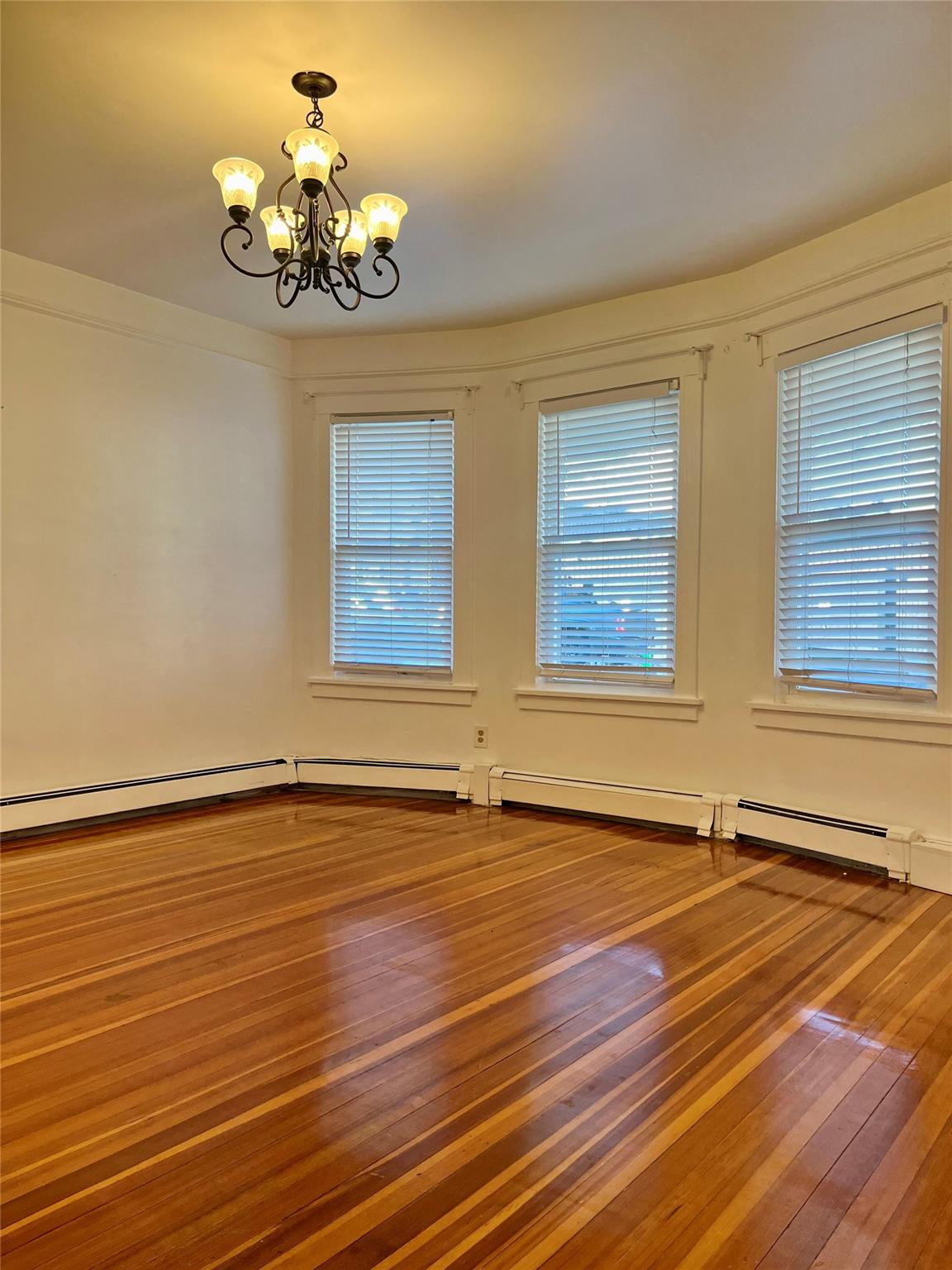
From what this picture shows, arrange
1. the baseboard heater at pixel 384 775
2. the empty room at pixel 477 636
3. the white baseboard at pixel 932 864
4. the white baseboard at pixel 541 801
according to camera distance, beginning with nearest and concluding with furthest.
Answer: the empty room at pixel 477 636, the white baseboard at pixel 932 864, the white baseboard at pixel 541 801, the baseboard heater at pixel 384 775

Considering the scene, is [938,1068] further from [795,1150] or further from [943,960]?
[943,960]

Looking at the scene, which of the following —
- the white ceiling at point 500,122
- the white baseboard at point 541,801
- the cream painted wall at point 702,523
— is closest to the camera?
the white ceiling at point 500,122

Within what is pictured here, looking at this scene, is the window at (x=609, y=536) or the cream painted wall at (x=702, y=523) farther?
the window at (x=609, y=536)

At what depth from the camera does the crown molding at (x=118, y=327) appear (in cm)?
436

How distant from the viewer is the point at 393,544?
5602 mm

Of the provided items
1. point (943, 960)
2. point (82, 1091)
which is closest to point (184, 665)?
point (82, 1091)

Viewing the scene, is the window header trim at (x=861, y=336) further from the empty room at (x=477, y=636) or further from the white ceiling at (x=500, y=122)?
the white ceiling at (x=500, y=122)

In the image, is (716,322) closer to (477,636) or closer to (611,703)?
(611,703)

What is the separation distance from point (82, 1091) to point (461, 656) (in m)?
3.67

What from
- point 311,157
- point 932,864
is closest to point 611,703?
point 932,864

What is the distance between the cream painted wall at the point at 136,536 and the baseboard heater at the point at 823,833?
3.01m

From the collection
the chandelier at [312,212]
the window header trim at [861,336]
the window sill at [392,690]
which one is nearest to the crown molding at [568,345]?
the window header trim at [861,336]

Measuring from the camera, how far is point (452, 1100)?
1.99 m

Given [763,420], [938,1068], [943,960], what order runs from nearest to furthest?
Result: [938,1068]
[943,960]
[763,420]
